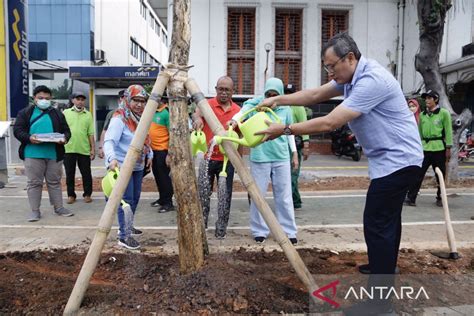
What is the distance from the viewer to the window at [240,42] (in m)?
18.3

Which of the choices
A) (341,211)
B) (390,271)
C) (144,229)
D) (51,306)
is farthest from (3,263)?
(341,211)

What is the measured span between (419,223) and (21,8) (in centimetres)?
1104

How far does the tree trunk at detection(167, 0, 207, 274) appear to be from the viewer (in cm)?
303

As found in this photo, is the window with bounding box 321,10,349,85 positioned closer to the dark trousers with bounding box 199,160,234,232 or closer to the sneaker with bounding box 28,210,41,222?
the dark trousers with bounding box 199,160,234,232

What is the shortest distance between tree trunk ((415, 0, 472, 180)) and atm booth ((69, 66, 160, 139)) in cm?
1311

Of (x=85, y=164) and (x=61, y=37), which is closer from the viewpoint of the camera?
(x=85, y=164)

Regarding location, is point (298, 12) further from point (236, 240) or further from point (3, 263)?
point (3, 263)

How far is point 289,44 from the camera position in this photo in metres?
18.5

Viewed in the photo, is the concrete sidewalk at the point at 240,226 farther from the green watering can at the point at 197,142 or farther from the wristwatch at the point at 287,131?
the wristwatch at the point at 287,131

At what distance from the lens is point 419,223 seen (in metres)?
5.40

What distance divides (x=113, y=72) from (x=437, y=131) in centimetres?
1766

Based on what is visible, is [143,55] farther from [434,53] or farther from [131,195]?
[131,195]

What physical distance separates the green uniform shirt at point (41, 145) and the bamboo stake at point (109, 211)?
128 inches

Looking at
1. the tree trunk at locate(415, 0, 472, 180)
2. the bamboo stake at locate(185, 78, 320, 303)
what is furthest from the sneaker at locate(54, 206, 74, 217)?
the tree trunk at locate(415, 0, 472, 180)
